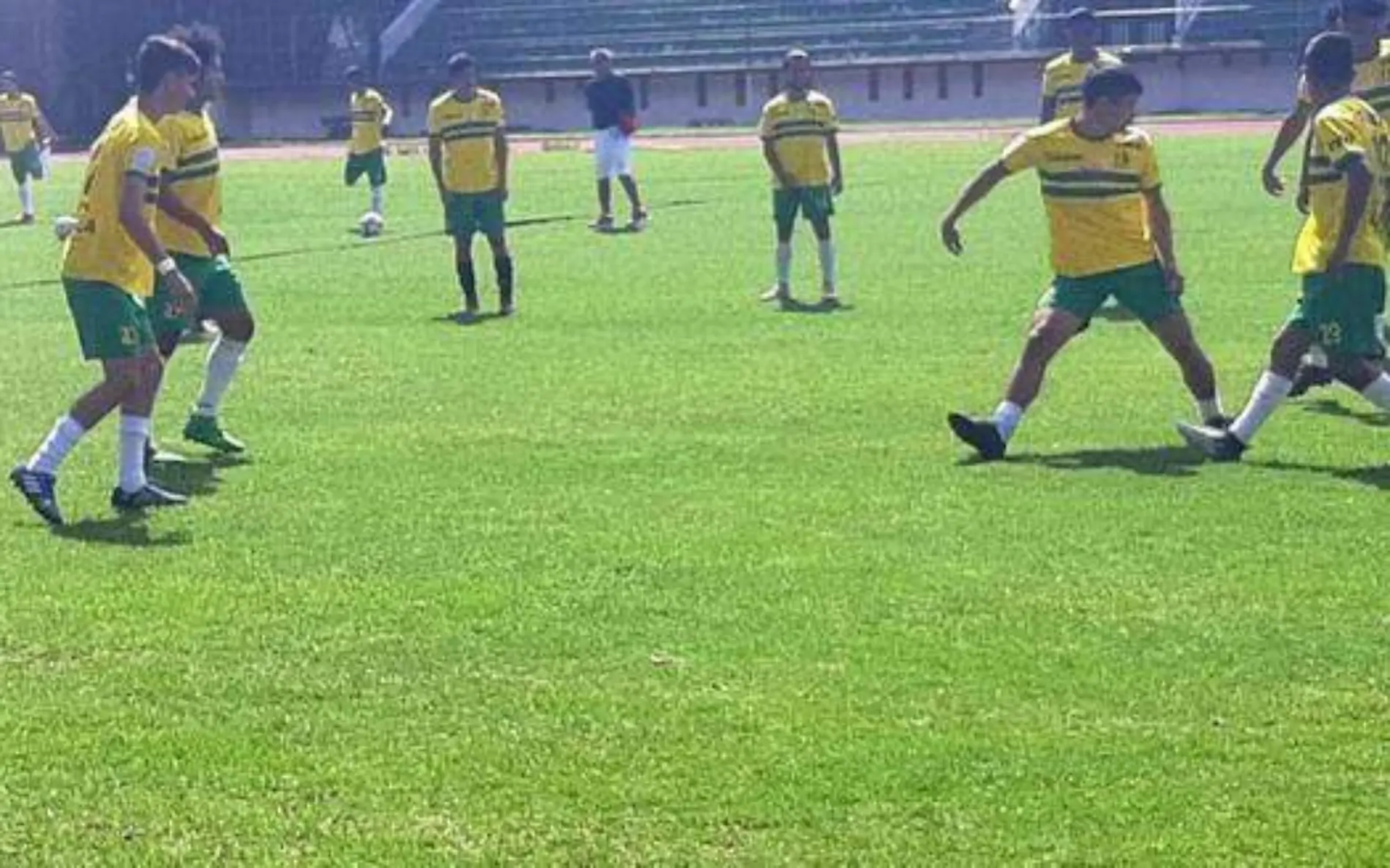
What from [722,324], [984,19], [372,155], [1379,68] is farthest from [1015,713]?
[984,19]

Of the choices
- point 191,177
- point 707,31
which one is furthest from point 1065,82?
Result: point 707,31

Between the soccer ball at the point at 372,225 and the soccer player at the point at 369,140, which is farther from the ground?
the soccer player at the point at 369,140

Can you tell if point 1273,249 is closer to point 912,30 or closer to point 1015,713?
point 1015,713

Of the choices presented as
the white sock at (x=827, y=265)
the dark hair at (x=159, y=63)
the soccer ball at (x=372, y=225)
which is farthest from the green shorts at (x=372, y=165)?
the dark hair at (x=159, y=63)

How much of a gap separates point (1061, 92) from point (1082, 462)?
7022 mm

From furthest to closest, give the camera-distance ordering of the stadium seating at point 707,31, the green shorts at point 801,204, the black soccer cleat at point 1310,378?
the stadium seating at point 707,31
the green shorts at point 801,204
the black soccer cleat at point 1310,378

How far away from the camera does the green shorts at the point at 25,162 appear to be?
34.1 meters

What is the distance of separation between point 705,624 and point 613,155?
20872 millimetres

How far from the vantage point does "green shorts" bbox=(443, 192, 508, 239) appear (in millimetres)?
18516

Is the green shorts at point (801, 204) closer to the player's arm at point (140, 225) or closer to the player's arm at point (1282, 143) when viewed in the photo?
the player's arm at point (1282, 143)

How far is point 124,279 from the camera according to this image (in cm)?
1002

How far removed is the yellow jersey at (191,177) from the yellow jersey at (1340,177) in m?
5.42

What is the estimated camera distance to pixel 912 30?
2611 inches

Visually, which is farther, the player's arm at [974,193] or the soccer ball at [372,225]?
the soccer ball at [372,225]
